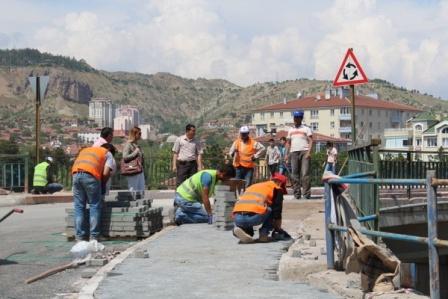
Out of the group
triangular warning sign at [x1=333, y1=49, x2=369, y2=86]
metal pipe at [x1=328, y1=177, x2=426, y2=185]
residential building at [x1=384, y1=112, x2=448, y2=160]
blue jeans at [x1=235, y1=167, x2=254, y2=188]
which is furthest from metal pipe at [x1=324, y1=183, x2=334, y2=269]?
residential building at [x1=384, y1=112, x2=448, y2=160]

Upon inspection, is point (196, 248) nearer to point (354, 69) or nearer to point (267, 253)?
point (267, 253)

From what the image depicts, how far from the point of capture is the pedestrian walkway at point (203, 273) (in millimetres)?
6375

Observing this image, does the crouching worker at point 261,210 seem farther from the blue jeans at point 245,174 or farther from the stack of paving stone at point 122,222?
the blue jeans at point 245,174

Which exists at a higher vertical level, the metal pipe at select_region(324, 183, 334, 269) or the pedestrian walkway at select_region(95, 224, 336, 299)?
the metal pipe at select_region(324, 183, 334, 269)

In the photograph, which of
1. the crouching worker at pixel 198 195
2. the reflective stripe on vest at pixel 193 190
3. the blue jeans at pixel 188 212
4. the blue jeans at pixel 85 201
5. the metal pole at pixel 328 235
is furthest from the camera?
the blue jeans at pixel 188 212

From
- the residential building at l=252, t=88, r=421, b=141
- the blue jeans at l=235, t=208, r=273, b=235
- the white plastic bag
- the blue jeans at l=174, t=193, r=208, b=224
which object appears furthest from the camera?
the residential building at l=252, t=88, r=421, b=141

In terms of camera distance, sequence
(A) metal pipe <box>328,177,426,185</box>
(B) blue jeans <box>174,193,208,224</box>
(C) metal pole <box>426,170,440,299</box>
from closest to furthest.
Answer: (C) metal pole <box>426,170,440,299</box>, (A) metal pipe <box>328,177,426,185</box>, (B) blue jeans <box>174,193,208,224</box>

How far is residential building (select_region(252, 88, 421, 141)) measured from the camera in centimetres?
17112

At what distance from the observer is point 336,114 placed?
171750 millimetres

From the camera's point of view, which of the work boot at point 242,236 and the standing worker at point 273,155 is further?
the standing worker at point 273,155

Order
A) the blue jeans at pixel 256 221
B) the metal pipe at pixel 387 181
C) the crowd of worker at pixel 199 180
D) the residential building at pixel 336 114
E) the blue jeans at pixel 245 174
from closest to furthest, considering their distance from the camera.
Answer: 1. the metal pipe at pixel 387 181
2. the blue jeans at pixel 256 221
3. the crowd of worker at pixel 199 180
4. the blue jeans at pixel 245 174
5. the residential building at pixel 336 114

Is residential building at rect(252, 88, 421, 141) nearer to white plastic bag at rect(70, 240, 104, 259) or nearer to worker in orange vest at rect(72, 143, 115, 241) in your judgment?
worker in orange vest at rect(72, 143, 115, 241)

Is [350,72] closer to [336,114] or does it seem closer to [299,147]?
[299,147]

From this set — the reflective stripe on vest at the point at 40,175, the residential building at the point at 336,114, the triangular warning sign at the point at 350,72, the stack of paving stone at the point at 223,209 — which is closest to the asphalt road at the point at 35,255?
the stack of paving stone at the point at 223,209
